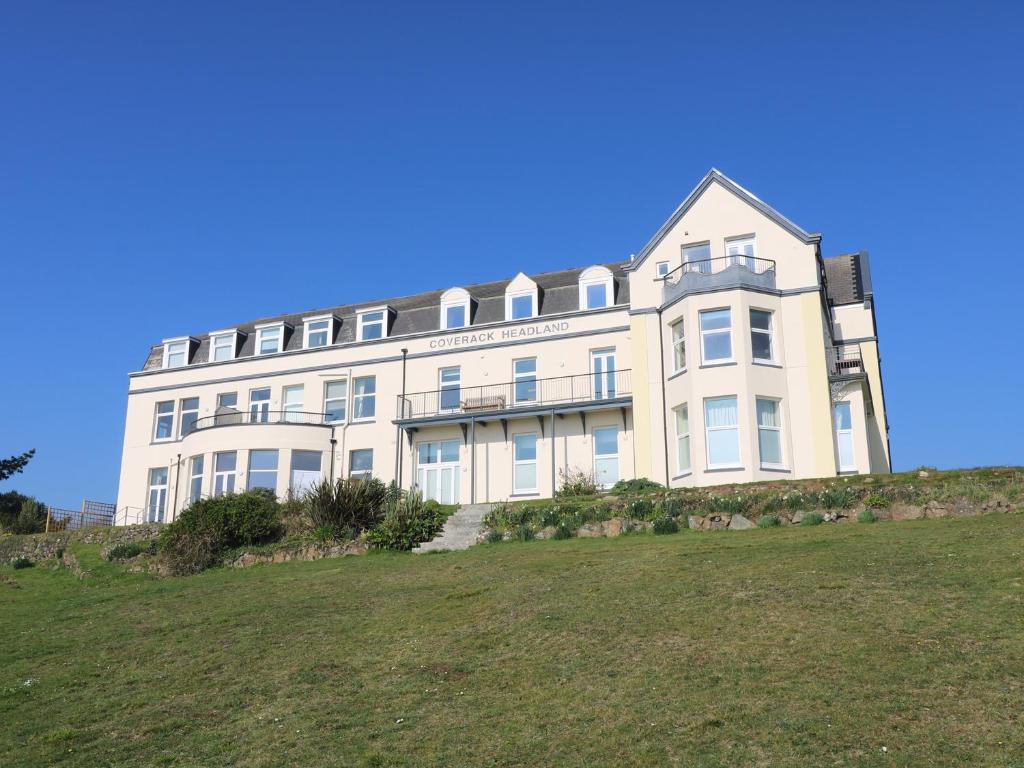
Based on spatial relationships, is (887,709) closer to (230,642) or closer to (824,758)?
(824,758)

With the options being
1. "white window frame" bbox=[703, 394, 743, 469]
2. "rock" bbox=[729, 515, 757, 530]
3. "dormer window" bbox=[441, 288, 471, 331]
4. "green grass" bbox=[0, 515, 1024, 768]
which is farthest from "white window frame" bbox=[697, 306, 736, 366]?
"dormer window" bbox=[441, 288, 471, 331]

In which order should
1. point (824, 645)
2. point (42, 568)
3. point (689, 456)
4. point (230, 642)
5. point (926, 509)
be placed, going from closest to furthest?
point (824, 645)
point (230, 642)
point (926, 509)
point (689, 456)
point (42, 568)

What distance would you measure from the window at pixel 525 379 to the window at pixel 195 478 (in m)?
12.0

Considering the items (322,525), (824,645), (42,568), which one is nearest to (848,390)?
(322,525)

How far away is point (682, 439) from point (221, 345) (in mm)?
21447

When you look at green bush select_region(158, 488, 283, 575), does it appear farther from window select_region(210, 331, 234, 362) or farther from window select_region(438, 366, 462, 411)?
window select_region(210, 331, 234, 362)

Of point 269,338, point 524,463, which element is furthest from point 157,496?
point 524,463

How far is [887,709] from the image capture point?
9859 mm

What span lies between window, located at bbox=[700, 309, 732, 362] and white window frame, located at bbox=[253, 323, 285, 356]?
61.3 ft

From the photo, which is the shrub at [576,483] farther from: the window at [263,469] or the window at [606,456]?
the window at [263,469]

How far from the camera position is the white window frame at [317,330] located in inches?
1528

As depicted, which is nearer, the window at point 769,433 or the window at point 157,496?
the window at point 769,433

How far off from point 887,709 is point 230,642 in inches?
388

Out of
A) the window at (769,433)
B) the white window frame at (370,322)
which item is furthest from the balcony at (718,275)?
the white window frame at (370,322)
